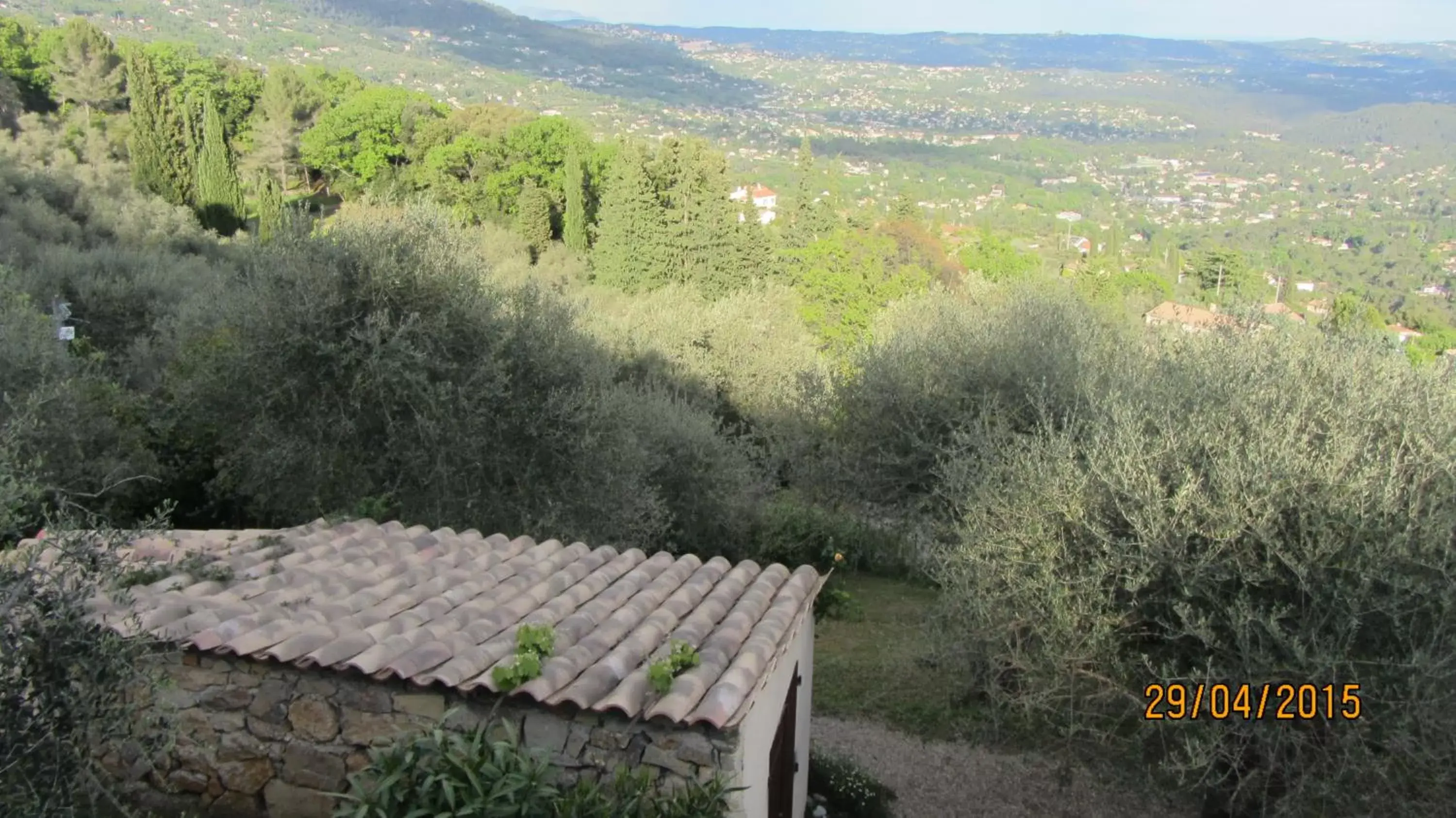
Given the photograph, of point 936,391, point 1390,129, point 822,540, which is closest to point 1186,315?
A: point 822,540

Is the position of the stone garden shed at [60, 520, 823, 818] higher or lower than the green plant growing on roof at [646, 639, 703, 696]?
lower

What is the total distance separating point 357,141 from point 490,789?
54.2m

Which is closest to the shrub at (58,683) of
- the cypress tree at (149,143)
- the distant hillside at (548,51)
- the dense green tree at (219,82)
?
the cypress tree at (149,143)

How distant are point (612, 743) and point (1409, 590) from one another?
548cm

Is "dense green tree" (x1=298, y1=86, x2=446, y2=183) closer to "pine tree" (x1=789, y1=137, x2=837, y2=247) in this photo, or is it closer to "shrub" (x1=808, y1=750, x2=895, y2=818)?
"pine tree" (x1=789, y1=137, x2=837, y2=247)

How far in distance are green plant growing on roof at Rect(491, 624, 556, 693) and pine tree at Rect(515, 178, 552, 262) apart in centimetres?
4087

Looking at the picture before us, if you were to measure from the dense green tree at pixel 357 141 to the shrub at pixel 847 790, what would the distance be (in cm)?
4813

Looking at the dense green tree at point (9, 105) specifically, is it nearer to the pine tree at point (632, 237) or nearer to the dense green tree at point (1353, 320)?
Result: the pine tree at point (632, 237)

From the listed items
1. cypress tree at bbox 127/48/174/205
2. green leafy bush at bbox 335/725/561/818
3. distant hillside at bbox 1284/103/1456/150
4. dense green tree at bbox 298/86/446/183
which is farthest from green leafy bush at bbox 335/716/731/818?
distant hillside at bbox 1284/103/1456/150

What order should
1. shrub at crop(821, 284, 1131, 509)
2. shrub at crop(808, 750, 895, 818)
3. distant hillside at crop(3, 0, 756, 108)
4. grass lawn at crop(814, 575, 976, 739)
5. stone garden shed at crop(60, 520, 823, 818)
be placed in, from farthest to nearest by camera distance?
1. distant hillside at crop(3, 0, 756, 108)
2. shrub at crop(821, 284, 1131, 509)
3. grass lawn at crop(814, 575, 976, 739)
4. shrub at crop(808, 750, 895, 818)
5. stone garden shed at crop(60, 520, 823, 818)

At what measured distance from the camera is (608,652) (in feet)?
18.9

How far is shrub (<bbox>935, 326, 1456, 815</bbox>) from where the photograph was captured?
6691 millimetres

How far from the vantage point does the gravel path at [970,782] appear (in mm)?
9898

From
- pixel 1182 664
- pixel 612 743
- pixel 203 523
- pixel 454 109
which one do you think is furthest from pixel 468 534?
pixel 454 109
